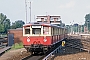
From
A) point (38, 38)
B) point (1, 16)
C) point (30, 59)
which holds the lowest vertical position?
point (30, 59)

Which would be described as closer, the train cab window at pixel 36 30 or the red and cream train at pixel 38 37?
the red and cream train at pixel 38 37

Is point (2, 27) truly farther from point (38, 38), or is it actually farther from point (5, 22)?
point (38, 38)

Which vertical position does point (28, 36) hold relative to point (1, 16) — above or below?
below

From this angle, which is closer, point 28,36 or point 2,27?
point 28,36

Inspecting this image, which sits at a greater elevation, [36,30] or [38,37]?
[36,30]

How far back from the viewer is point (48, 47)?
2361cm

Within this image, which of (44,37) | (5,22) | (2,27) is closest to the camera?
(44,37)

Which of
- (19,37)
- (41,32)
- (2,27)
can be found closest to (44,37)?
(41,32)

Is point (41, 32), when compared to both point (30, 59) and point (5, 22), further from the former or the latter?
point (5, 22)

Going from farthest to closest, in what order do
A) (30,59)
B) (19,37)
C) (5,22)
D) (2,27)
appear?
(5,22) → (2,27) → (19,37) → (30,59)

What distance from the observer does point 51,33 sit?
23.8 m

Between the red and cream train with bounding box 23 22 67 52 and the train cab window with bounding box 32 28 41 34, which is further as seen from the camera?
the train cab window with bounding box 32 28 41 34

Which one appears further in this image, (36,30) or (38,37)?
(36,30)

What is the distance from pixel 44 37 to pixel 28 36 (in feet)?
4.64
